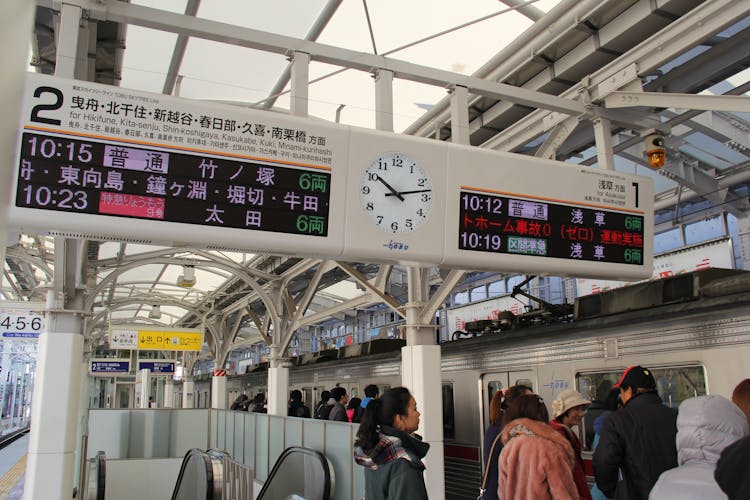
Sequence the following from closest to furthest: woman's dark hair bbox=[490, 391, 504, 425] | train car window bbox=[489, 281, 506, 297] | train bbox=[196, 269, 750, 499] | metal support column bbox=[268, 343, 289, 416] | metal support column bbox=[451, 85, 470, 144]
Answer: metal support column bbox=[451, 85, 470, 144] < woman's dark hair bbox=[490, 391, 504, 425] < train bbox=[196, 269, 750, 499] < metal support column bbox=[268, 343, 289, 416] < train car window bbox=[489, 281, 506, 297]

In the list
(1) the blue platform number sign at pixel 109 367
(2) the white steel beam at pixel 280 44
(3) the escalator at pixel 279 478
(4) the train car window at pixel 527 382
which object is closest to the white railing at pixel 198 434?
(3) the escalator at pixel 279 478

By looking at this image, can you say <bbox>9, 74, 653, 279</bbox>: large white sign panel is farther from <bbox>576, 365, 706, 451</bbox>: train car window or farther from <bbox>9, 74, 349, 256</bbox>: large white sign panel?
<bbox>576, 365, 706, 451</bbox>: train car window

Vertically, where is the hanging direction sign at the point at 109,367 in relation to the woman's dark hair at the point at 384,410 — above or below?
above

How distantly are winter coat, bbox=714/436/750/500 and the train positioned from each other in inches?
161

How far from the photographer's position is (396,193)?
4387 millimetres

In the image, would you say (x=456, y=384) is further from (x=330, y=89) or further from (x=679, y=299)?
(x=330, y=89)

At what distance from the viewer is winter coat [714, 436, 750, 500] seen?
1831mm

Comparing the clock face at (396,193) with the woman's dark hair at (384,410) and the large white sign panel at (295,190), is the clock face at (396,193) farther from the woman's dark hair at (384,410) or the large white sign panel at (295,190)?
the woman's dark hair at (384,410)

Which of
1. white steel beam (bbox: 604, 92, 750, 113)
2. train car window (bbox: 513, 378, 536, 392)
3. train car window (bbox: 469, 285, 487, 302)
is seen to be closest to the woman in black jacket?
white steel beam (bbox: 604, 92, 750, 113)

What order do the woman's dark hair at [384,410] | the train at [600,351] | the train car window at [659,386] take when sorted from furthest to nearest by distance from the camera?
1. the train car window at [659,386]
2. the train at [600,351]
3. the woman's dark hair at [384,410]

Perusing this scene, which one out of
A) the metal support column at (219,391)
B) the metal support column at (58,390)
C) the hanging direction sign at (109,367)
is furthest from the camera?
the hanging direction sign at (109,367)

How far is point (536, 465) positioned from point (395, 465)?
27.7 inches

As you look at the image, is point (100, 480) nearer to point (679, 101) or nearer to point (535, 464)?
point (535, 464)

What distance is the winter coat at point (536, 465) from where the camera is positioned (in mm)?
3309
